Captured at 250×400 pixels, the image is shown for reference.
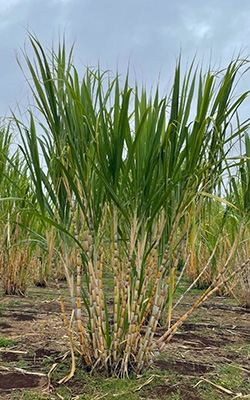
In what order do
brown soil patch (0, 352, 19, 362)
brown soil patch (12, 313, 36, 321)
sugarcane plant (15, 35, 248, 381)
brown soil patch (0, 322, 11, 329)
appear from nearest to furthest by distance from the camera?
sugarcane plant (15, 35, 248, 381) < brown soil patch (0, 352, 19, 362) < brown soil patch (0, 322, 11, 329) < brown soil patch (12, 313, 36, 321)

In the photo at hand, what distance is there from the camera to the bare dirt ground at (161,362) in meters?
1.56

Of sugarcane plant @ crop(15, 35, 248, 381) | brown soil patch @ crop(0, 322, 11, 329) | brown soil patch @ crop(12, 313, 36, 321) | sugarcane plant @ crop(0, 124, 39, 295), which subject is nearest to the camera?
sugarcane plant @ crop(15, 35, 248, 381)

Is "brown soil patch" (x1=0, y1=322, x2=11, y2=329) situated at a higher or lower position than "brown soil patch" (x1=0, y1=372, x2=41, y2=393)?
higher

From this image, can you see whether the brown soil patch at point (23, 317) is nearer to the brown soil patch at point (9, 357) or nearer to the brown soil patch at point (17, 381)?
the brown soil patch at point (9, 357)

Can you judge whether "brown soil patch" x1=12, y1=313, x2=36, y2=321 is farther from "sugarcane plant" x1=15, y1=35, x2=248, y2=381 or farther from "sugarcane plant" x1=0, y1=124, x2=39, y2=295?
"sugarcane plant" x1=15, y1=35, x2=248, y2=381

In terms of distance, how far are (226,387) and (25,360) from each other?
3.02 feet

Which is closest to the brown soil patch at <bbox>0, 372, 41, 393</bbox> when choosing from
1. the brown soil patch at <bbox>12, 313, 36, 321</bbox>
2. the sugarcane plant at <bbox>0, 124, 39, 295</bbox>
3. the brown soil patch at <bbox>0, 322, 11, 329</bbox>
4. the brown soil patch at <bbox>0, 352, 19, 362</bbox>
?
the brown soil patch at <bbox>0, 352, 19, 362</bbox>

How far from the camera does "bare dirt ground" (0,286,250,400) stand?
1.56m

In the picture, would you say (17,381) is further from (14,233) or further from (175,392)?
(14,233)

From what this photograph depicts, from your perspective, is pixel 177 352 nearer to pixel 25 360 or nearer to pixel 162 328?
pixel 162 328

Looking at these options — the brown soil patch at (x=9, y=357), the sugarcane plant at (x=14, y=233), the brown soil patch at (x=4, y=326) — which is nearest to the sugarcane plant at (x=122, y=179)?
the brown soil patch at (x=9, y=357)

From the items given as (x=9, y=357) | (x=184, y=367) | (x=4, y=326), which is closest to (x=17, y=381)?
(x=9, y=357)

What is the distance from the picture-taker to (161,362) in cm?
191

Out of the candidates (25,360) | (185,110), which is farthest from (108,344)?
(185,110)
